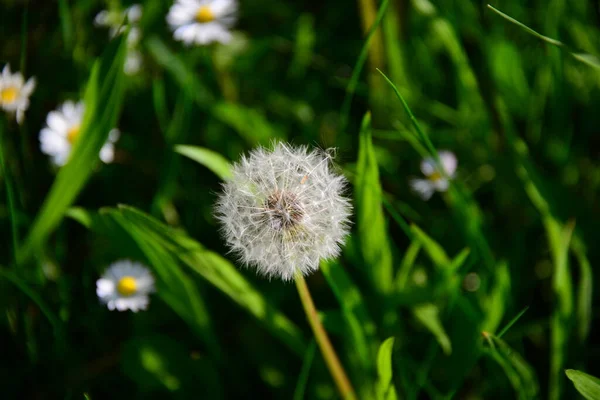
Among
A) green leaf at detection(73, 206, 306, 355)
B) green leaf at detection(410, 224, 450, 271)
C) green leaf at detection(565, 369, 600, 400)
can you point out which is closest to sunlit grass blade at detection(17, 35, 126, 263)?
green leaf at detection(73, 206, 306, 355)

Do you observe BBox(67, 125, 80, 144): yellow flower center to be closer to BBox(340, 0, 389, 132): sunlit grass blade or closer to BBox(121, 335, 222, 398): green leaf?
BBox(121, 335, 222, 398): green leaf

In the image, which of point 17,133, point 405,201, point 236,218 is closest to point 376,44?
point 405,201

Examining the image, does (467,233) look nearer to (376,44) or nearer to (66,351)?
(376,44)

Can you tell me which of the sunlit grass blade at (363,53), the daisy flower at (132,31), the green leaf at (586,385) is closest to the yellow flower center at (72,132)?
the daisy flower at (132,31)

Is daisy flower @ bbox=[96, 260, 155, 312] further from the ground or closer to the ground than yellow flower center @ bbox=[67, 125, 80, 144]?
closer to the ground

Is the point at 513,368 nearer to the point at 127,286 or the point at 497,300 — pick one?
the point at 497,300

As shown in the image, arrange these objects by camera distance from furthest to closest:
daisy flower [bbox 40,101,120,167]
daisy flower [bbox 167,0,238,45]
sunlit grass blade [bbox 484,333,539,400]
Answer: daisy flower [bbox 167,0,238,45] < daisy flower [bbox 40,101,120,167] < sunlit grass blade [bbox 484,333,539,400]

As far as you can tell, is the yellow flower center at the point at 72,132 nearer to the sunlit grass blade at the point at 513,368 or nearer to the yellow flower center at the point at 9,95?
the yellow flower center at the point at 9,95
